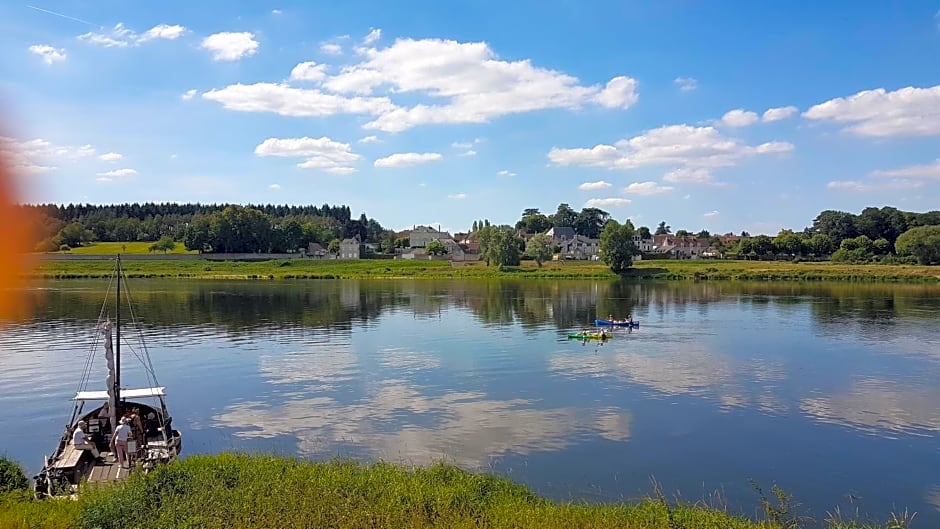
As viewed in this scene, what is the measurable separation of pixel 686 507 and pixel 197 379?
27.6 m

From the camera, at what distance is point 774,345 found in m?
49.7

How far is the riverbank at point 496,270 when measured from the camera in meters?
122

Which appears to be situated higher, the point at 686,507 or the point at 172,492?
the point at 172,492

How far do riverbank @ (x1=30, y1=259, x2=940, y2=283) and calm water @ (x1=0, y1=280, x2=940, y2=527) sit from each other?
54.6 m

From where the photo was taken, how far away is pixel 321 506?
14828mm

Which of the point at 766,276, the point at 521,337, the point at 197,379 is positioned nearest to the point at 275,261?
the point at 766,276

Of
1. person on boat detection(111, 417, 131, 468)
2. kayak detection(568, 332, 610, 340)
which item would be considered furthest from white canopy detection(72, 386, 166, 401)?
kayak detection(568, 332, 610, 340)

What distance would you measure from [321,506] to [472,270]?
415 ft

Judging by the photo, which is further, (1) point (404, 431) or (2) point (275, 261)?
(2) point (275, 261)

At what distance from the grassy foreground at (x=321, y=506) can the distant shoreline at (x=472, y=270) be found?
361 feet

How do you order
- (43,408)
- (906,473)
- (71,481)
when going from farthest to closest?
(43,408) → (906,473) → (71,481)

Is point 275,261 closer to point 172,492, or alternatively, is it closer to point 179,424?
point 179,424

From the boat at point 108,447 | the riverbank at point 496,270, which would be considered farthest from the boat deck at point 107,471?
the riverbank at point 496,270

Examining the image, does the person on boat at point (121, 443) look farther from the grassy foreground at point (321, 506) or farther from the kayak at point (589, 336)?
the kayak at point (589, 336)
